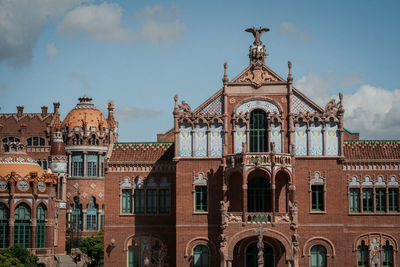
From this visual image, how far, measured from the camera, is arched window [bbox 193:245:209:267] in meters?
63.5

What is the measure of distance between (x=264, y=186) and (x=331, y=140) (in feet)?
21.1

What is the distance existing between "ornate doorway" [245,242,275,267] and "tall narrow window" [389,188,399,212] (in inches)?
420

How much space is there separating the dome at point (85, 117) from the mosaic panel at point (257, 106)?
5012 cm

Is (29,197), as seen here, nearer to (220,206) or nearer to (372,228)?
(220,206)

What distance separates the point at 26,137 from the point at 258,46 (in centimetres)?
6330

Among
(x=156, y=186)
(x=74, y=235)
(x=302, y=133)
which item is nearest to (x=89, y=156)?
(x=74, y=235)

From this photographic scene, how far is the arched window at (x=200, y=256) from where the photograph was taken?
6347 centimetres

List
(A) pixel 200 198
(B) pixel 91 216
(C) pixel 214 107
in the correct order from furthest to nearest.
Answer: (B) pixel 91 216, (C) pixel 214 107, (A) pixel 200 198

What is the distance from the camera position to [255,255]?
6300cm

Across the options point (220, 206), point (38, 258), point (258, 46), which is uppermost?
point (258, 46)

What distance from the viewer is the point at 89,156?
4304 inches

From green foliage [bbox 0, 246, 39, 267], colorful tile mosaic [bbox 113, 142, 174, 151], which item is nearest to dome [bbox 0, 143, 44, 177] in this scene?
green foliage [bbox 0, 246, 39, 267]

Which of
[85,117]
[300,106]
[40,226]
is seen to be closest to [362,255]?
[300,106]

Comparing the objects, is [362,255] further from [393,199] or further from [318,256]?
[393,199]
